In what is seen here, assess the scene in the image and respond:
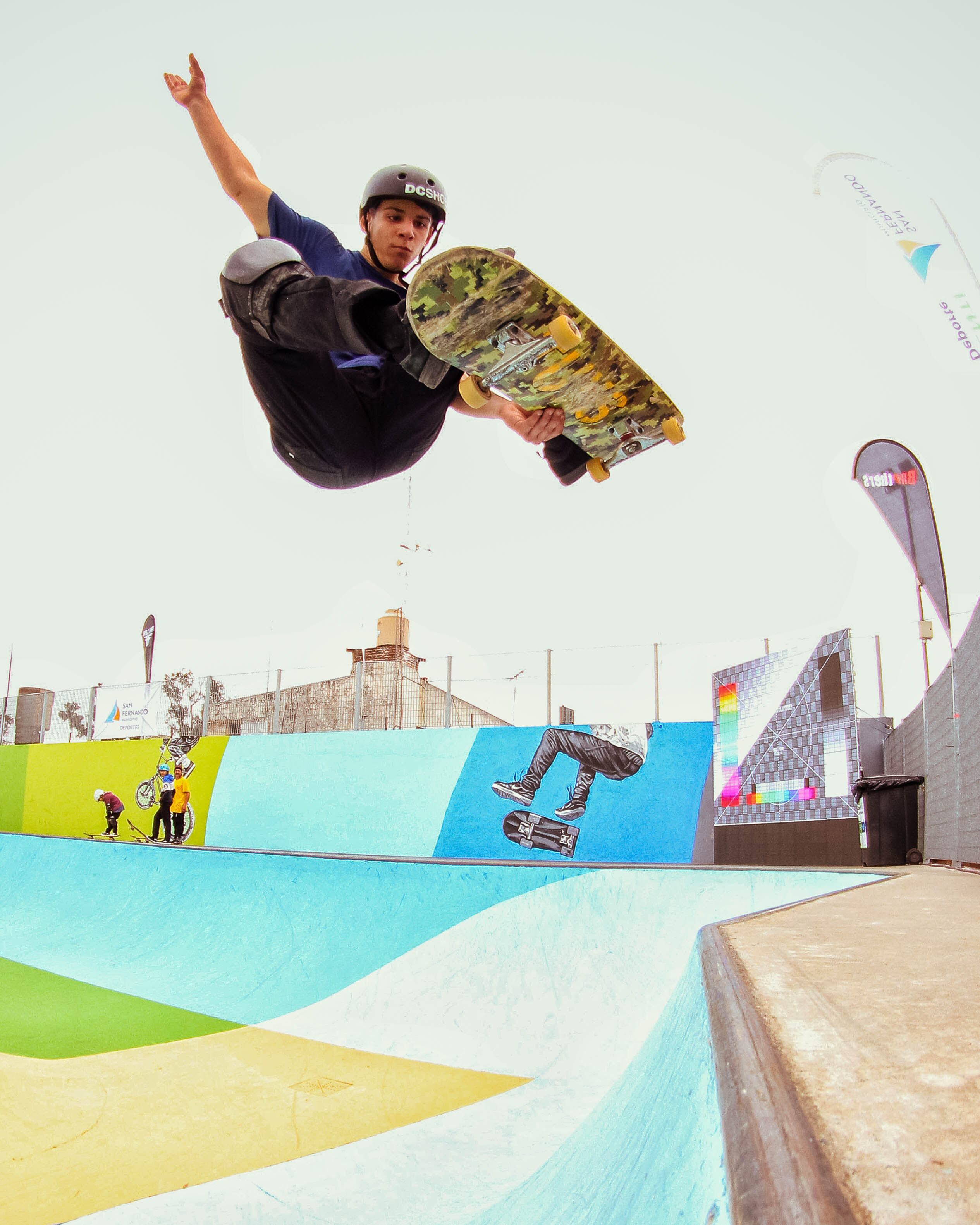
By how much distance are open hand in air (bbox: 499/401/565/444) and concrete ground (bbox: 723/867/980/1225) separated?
10.1ft

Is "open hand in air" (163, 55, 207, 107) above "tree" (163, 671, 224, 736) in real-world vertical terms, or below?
above

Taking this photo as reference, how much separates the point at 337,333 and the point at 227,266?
62 cm

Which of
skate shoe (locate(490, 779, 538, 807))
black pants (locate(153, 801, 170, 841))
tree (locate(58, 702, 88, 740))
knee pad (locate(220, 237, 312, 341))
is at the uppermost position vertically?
knee pad (locate(220, 237, 312, 341))

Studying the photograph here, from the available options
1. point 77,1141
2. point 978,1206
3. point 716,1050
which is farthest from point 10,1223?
point 978,1206

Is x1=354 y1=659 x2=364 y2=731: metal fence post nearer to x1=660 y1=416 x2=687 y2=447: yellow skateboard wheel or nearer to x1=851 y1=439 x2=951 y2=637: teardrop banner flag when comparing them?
x1=851 y1=439 x2=951 y2=637: teardrop banner flag

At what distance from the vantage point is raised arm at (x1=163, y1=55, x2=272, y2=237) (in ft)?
13.9

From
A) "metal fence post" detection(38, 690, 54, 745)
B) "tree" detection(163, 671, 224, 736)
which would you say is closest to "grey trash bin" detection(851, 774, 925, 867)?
"tree" detection(163, 671, 224, 736)

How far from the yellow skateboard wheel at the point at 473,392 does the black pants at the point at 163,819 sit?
13.0 meters

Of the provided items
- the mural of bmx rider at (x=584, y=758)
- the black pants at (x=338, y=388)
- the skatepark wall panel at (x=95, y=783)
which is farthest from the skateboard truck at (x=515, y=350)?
the skatepark wall panel at (x=95, y=783)

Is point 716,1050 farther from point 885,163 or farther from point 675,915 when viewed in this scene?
point 885,163

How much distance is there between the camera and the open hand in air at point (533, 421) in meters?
4.33

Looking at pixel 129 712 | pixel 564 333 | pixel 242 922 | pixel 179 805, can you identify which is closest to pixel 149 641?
pixel 129 712

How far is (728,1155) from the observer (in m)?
0.54

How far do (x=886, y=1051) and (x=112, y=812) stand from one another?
54.7ft
